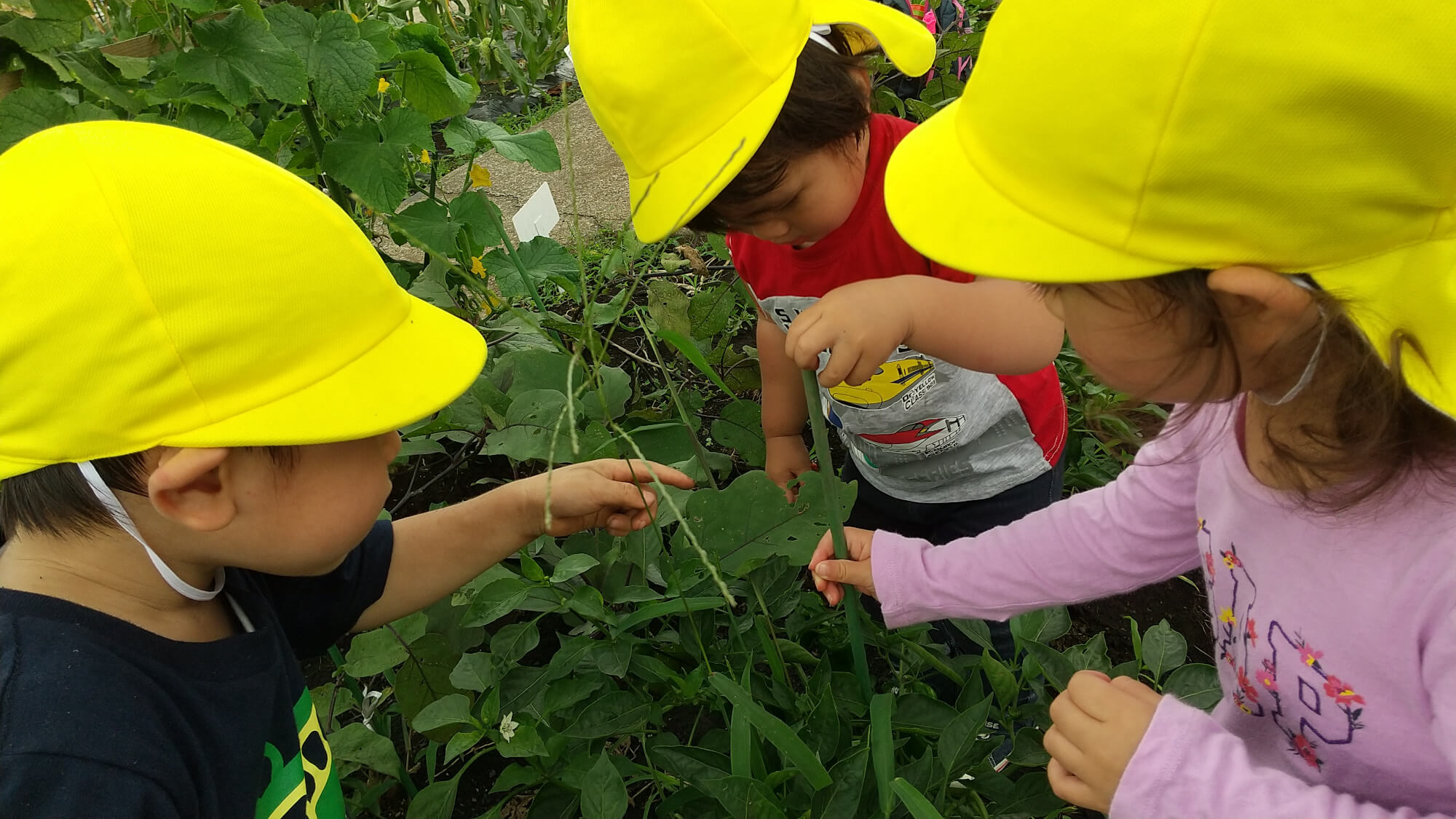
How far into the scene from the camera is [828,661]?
3.46 feet

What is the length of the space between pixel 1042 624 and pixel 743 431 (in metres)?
0.58

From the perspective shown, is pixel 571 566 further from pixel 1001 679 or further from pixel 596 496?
pixel 1001 679

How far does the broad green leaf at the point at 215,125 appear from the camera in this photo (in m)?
1.19

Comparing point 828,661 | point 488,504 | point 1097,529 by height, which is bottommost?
point 828,661

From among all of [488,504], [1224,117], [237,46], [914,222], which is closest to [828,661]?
[488,504]

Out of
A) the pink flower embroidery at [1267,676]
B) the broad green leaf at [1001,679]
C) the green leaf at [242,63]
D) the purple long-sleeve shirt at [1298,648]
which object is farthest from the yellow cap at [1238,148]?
Answer: the green leaf at [242,63]

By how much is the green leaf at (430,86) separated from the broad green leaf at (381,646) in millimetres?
841

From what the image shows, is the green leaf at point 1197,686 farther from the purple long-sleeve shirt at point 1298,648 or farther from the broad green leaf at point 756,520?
the broad green leaf at point 756,520

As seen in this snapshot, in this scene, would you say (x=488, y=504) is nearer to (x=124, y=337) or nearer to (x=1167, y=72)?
(x=124, y=337)

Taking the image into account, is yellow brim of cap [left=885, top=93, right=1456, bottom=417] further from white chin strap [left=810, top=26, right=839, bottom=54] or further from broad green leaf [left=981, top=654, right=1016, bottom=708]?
broad green leaf [left=981, top=654, right=1016, bottom=708]

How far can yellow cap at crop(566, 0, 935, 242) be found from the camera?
0.82 metres

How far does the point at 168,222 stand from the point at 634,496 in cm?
56

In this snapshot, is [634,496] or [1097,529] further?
[634,496]

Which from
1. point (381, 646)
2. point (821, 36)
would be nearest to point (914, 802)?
point (381, 646)
